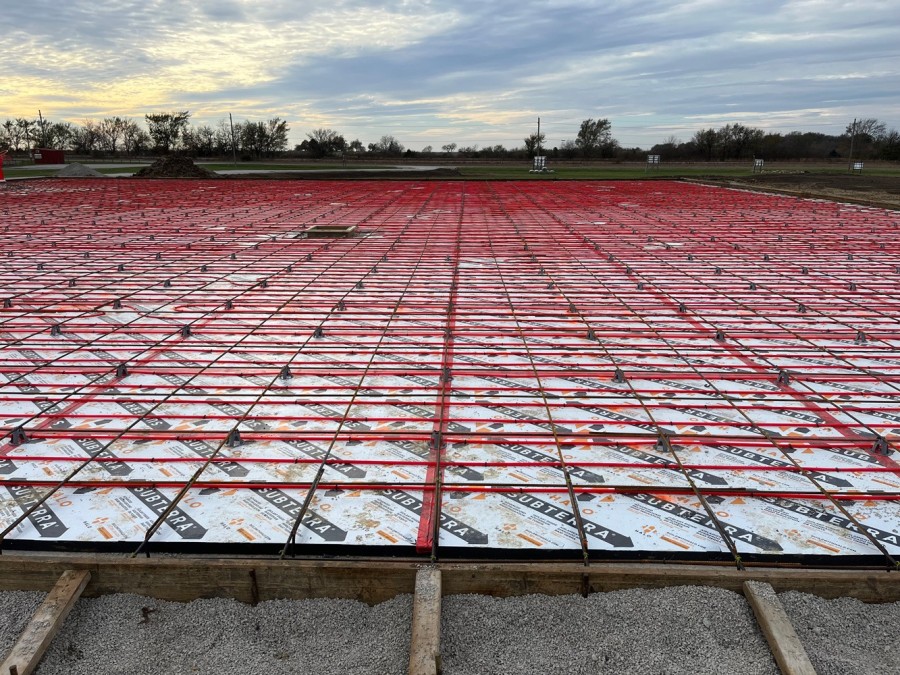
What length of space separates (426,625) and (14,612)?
2115 millimetres

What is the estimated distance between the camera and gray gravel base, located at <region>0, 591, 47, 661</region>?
9.77 feet

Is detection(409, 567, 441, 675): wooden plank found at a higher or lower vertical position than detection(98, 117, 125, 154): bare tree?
lower

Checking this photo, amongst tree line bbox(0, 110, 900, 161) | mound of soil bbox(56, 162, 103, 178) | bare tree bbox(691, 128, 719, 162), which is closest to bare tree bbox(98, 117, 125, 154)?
tree line bbox(0, 110, 900, 161)

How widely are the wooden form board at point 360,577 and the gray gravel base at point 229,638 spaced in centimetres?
6

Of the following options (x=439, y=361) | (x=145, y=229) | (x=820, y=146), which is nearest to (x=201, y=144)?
(x=145, y=229)

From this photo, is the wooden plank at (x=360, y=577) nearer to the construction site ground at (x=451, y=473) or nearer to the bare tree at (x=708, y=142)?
the construction site ground at (x=451, y=473)

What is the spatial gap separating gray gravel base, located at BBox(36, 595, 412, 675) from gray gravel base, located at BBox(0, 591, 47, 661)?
23 cm

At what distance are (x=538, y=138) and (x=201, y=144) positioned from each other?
37.8 metres

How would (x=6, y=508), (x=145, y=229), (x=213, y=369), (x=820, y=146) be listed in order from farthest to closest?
1. (x=820, y=146)
2. (x=145, y=229)
3. (x=213, y=369)
4. (x=6, y=508)

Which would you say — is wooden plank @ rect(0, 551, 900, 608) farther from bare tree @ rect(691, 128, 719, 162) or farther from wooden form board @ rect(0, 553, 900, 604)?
bare tree @ rect(691, 128, 719, 162)

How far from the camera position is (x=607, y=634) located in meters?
2.97

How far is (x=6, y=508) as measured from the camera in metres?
3.71

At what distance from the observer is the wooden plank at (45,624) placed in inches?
107

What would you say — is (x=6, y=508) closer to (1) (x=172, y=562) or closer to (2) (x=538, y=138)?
(1) (x=172, y=562)
